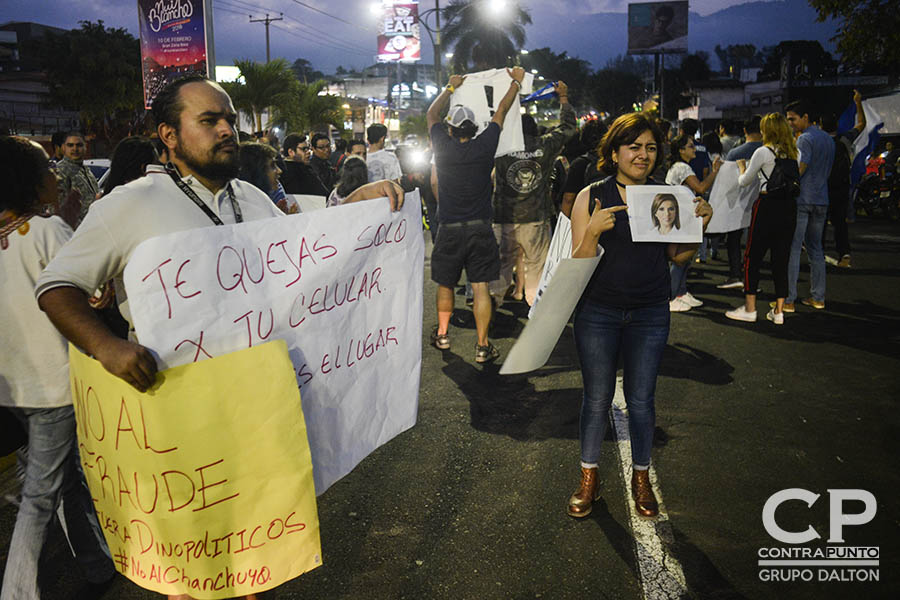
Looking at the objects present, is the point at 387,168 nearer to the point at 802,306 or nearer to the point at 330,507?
the point at 802,306

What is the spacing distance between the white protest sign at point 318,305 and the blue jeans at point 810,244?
6.28 metres

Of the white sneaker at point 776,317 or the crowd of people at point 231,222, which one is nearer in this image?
the crowd of people at point 231,222

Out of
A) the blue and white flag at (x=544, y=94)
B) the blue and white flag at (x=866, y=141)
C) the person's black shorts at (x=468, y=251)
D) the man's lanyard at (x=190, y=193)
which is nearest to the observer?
the man's lanyard at (x=190, y=193)

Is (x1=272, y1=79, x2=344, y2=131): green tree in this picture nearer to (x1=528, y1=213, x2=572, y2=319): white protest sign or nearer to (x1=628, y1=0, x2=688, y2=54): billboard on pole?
(x1=528, y1=213, x2=572, y2=319): white protest sign

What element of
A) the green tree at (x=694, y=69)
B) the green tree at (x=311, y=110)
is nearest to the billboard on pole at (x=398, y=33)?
the green tree at (x=311, y=110)

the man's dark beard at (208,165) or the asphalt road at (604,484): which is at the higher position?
the man's dark beard at (208,165)

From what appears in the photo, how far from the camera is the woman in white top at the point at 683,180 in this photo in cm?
695

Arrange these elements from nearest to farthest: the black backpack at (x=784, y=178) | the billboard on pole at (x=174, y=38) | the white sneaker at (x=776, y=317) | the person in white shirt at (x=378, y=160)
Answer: the black backpack at (x=784, y=178) < the white sneaker at (x=776, y=317) < the person in white shirt at (x=378, y=160) < the billboard on pole at (x=174, y=38)

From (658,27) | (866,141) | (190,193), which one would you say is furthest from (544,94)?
(658,27)

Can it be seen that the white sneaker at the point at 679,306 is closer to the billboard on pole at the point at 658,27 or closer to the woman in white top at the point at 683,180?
the woman in white top at the point at 683,180

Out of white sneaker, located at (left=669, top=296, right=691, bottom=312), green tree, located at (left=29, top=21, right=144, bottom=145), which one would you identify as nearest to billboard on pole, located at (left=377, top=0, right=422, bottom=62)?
green tree, located at (left=29, top=21, right=144, bottom=145)

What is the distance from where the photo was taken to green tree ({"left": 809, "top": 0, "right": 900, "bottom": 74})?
17.1 meters

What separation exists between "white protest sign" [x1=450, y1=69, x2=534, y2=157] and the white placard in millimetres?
2979

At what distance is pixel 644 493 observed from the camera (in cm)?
351
